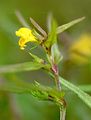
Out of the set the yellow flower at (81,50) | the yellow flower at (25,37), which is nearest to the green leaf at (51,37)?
the yellow flower at (25,37)

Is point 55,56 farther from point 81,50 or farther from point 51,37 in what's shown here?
point 81,50

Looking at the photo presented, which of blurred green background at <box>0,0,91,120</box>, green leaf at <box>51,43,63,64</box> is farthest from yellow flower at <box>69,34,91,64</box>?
green leaf at <box>51,43,63,64</box>

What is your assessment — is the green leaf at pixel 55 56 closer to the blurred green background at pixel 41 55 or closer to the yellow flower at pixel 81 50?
the blurred green background at pixel 41 55

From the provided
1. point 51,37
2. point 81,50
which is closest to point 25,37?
point 51,37

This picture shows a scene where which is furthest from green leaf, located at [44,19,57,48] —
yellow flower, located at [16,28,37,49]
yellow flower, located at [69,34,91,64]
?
yellow flower, located at [69,34,91,64]

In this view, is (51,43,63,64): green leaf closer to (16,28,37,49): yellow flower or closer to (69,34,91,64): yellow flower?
(16,28,37,49): yellow flower

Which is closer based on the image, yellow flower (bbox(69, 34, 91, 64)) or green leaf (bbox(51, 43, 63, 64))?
green leaf (bbox(51, 43, 63, 64))

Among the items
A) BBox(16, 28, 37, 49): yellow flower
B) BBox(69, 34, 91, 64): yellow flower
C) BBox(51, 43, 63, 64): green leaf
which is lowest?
BBox(51, 43, 63, 64): green leaf

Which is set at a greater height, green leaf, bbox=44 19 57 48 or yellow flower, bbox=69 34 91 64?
yellow flower, bbox=69 34 91 64
